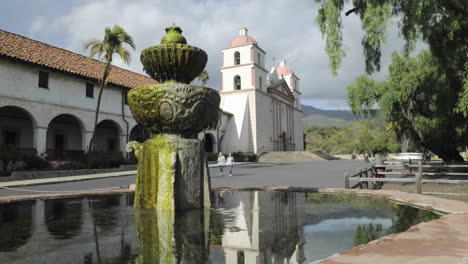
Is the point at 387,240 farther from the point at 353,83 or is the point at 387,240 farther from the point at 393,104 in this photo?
the point at 353,83

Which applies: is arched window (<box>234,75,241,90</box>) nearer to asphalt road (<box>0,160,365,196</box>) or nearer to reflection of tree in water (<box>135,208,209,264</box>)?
asphalt road (<box>0,160,365,196</box>)

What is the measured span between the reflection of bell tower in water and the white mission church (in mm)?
16396

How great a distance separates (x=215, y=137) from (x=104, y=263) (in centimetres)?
3454

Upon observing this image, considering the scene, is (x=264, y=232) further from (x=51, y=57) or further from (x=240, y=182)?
(x=51, y=57)

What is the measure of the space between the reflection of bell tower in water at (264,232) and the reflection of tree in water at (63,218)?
172 cm

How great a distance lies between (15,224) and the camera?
4.21m

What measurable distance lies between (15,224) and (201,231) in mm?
2456

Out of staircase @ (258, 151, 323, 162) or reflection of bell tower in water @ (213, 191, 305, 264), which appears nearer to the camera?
reflection of bell tower in water @ (213, 191, 305, 264)

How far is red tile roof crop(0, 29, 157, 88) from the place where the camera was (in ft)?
58.6

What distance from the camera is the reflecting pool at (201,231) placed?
2754 millimetres

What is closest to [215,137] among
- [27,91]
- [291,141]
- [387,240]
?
[291,141]

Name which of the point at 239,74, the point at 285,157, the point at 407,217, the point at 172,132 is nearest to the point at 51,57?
the point at 172,132

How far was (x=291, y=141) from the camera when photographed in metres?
51.4

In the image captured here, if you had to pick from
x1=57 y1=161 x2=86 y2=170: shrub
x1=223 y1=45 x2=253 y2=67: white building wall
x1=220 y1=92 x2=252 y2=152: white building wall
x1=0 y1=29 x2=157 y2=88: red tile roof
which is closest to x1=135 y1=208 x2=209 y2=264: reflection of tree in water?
x1=57 y1=161 x2=86 y2=170: shrub
